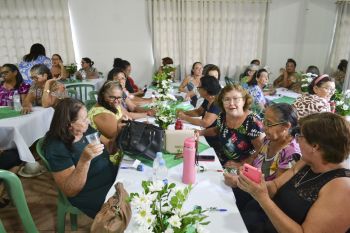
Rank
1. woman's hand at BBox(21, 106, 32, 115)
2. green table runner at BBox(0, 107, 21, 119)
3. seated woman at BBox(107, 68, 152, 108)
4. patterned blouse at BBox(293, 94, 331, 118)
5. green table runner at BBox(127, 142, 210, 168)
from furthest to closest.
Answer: seated woman at BBox(107, 68, 152, 108)
woman's hand at BBox(21, 106, 32, 115)
green table runner at BBox(0, 107, 21, 119)
patterned blouse at BBox(293, 94, 331, 118)
green table runner at BBox(127, 142, 210, 168)

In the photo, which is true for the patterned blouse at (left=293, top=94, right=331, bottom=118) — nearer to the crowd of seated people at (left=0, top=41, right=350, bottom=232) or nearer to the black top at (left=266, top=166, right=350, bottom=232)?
the crowd of seated people at (left=0, top=41, right=350, bottom=232)

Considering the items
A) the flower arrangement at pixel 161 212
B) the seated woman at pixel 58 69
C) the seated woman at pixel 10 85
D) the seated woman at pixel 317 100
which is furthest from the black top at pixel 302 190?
the seated woman at pixel 58 69

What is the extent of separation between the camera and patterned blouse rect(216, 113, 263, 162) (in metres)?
2.12

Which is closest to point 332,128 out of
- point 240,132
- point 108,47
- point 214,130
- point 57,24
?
point 240,132

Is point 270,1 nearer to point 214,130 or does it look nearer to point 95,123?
point 214,130

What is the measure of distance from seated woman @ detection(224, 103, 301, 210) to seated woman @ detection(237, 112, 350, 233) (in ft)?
0.63

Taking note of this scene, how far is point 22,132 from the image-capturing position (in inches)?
108

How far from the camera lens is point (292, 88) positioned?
495 centimetres

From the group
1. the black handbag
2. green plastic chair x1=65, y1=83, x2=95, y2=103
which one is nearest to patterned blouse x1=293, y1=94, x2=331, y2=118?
the black handbag

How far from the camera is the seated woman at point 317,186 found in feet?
3.51

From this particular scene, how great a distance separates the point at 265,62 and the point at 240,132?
454 centimetres

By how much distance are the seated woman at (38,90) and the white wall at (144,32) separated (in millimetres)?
2770

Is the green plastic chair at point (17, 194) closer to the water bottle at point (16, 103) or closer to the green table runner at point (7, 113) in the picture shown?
Result: the green table runner at point (7, 113)

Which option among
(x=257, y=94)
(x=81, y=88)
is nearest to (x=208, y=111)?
(x=257, y=94)
